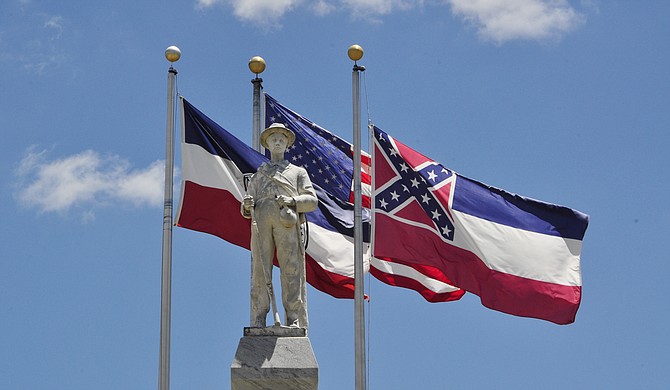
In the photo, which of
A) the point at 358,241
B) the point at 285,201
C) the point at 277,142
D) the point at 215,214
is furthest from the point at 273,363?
the point at 215,214

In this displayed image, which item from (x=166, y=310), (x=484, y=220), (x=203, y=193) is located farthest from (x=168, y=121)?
(x=484, y=220)

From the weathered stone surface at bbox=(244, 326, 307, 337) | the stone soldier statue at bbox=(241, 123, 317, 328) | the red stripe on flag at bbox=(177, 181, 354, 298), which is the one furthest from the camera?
the red stripe on flag at bbox=(177, 181, 354, 298)

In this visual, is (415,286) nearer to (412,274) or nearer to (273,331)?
(412,274)

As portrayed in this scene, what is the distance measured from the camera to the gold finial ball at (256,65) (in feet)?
83.5

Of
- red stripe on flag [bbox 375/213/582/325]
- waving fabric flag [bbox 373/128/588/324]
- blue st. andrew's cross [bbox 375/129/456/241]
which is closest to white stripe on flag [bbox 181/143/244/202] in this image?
waving fabric flag [bbox 373/128/588/324]

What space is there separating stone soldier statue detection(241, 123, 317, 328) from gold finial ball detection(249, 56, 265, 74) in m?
4.69

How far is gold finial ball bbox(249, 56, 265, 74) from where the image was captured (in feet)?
83.5

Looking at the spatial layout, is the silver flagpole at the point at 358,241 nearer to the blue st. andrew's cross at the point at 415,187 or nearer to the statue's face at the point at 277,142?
the blue st. andrew's cross at the point at 415,187

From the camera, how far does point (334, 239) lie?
84.2 feet

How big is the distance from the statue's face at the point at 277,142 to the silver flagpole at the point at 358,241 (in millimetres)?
3149

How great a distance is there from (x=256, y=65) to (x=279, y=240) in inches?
215

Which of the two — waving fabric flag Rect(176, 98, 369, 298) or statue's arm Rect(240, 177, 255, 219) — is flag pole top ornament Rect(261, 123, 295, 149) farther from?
waving fabric flag Rect(176, 98, 369, 298)

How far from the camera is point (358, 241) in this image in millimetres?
24312

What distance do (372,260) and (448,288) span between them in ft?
6.29
